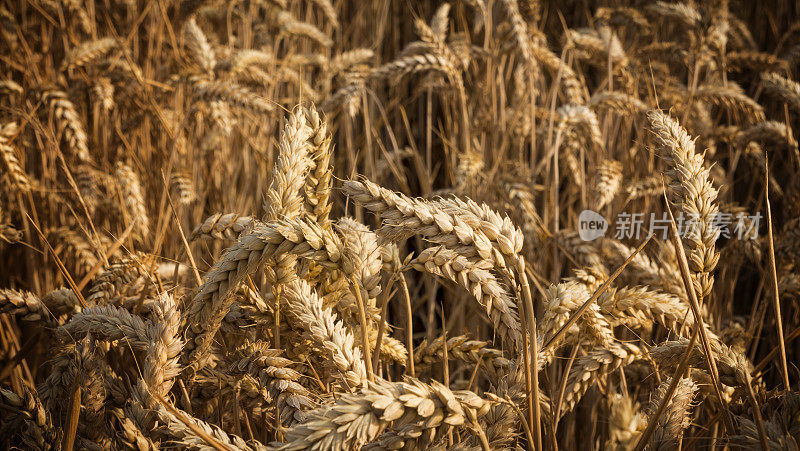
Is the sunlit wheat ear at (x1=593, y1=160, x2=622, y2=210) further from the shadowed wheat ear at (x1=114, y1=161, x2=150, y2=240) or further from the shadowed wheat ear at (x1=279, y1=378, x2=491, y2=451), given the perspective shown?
the shadowed wheat ear at (x1=114, y1=161, x2=150, y2=240)

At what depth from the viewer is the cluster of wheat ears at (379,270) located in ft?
2.45

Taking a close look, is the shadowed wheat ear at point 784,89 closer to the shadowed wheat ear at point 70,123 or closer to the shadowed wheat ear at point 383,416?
the shadowed wheat ear at point 383,416

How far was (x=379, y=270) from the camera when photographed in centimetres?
84

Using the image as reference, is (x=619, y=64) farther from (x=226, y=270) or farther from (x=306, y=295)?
(x=226, y=270)

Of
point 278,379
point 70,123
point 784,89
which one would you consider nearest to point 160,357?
point 278,379

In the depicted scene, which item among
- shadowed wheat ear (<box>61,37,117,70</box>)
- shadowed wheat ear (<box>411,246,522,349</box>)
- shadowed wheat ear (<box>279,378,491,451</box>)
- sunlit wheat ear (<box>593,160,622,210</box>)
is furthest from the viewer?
shadowed wheat ear (<box>61,37,117,70</box>)

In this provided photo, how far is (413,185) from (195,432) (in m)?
2.21

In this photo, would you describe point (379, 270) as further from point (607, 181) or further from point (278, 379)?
point (607, 181)

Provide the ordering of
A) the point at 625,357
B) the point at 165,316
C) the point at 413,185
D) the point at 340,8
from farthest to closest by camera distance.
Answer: the point at 340,8
the point at 413,185
the point at 625,357
the point at 165,316

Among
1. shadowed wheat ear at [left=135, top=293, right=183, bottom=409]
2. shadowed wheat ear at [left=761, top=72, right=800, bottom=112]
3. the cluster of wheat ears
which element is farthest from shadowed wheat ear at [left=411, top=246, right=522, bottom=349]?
shadowed wheat ear at [left=761, top=72, right=800, bottom=112]

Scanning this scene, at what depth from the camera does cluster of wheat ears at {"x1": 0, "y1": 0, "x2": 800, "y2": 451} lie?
2.45 ft

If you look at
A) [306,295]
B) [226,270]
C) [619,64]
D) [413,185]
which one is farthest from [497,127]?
[226,270]

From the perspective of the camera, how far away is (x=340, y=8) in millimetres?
3314

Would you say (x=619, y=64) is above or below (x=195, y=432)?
above
